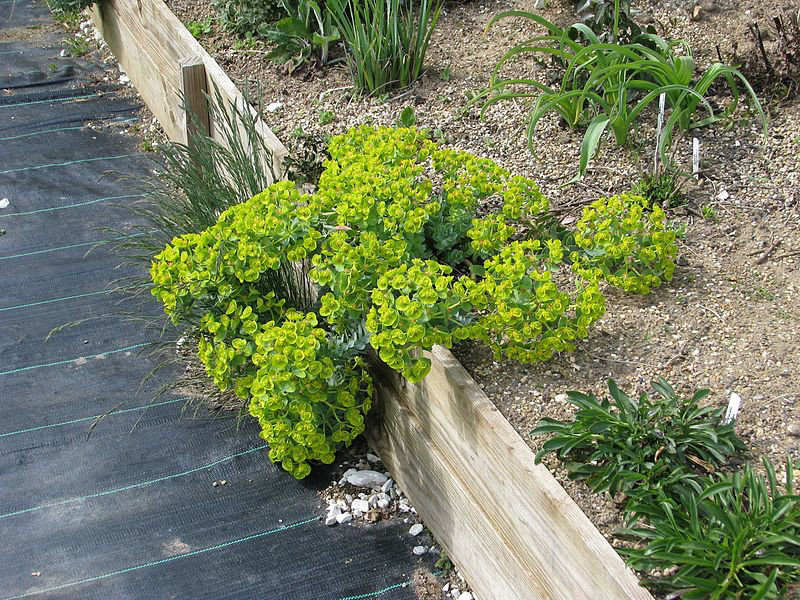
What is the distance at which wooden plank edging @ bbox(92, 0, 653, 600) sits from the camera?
6.17 ft

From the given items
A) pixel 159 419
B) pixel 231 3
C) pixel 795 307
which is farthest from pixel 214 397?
pixel 231 3

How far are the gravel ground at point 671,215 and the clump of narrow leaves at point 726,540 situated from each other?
17 centimetres

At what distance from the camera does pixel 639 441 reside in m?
2.00

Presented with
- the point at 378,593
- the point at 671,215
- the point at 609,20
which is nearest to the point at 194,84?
the point at 609,20

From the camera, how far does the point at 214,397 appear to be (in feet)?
9.99

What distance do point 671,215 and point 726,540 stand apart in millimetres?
1313

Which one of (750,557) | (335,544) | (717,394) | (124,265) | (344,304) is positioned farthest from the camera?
(124,265)

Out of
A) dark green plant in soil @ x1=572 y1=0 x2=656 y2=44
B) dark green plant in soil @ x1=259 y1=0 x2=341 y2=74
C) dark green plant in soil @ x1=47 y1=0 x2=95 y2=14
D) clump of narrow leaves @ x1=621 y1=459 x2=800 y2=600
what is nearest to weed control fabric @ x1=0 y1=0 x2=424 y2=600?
clump of narrow leaves @ x1=621 y1=459 x2=800 y2=600

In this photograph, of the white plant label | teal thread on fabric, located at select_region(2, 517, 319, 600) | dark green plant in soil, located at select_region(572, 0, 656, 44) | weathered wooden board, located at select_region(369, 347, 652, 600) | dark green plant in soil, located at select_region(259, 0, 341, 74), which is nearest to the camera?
weathered wooden board, located at select_region(369, 347, 652, 600)

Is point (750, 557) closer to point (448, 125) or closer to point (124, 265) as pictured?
point (448, 125)

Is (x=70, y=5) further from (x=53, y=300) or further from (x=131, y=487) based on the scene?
(x=131, y=487)

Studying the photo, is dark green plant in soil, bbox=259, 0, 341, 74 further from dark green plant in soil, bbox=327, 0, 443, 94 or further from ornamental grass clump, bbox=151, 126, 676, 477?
ornamental grass clump, bbox=151, 126, 676, 477

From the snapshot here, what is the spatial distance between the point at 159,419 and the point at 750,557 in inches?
75.3

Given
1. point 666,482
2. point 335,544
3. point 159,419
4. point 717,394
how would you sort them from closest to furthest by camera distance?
1. point 666,482
2. point 717,394
3. point 335,544
4. point 159,419
